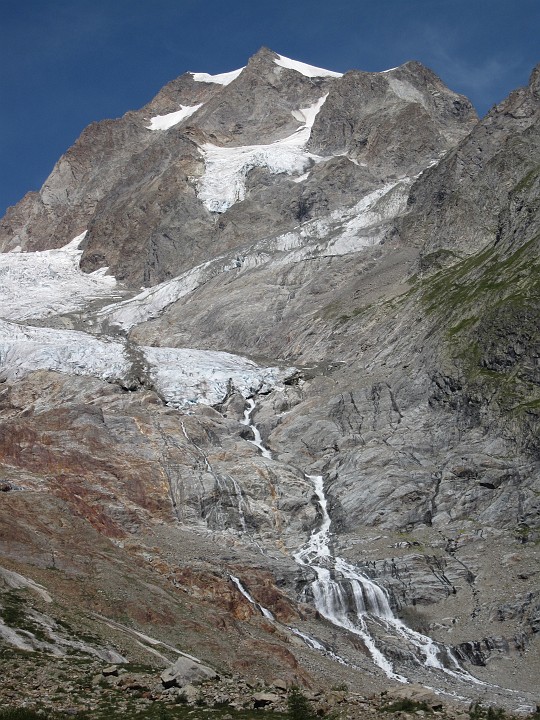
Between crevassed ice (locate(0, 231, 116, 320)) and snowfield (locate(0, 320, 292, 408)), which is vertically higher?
crevassed ice (locate(0, 231, 116, 320))

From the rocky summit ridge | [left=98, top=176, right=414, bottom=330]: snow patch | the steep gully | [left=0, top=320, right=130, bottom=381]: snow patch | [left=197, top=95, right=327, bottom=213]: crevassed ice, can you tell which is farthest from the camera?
[left=197, top=95, right=327, bottom=213]: crevassed ice

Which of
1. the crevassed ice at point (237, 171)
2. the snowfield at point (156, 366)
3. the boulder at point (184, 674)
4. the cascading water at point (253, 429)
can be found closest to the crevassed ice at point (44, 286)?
the crevassed ice at point (237, 171)

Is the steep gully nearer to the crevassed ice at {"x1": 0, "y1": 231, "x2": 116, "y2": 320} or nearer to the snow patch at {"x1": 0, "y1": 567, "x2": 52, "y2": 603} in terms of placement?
the snow patch at {"x1": 0, "y1": 567, "x2": 52, "y2": 603}

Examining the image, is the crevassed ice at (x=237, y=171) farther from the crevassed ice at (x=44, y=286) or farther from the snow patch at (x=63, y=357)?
the snow patch at (x=63, y=357)

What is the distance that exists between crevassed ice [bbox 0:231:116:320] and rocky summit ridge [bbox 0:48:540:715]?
10255 mm

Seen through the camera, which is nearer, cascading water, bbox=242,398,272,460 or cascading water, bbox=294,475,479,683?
cascading water, bbox=294,475,479,683

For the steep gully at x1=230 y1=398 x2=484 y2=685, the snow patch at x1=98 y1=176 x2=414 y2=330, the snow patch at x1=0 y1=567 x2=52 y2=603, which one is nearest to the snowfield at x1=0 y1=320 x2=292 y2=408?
the snow patch at x1=98 y1=176 x2=414 y2=330

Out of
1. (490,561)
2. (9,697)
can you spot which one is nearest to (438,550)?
(490,561)

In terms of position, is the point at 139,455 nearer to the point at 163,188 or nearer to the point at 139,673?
the point at 139,673

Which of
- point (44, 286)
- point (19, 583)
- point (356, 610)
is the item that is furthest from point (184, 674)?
point (44, 286)

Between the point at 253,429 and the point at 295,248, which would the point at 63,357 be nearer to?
the point at 253,429

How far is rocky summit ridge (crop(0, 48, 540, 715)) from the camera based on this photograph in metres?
43.7

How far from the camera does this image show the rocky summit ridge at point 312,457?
4369 cm

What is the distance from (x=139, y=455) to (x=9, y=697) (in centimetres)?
4974
